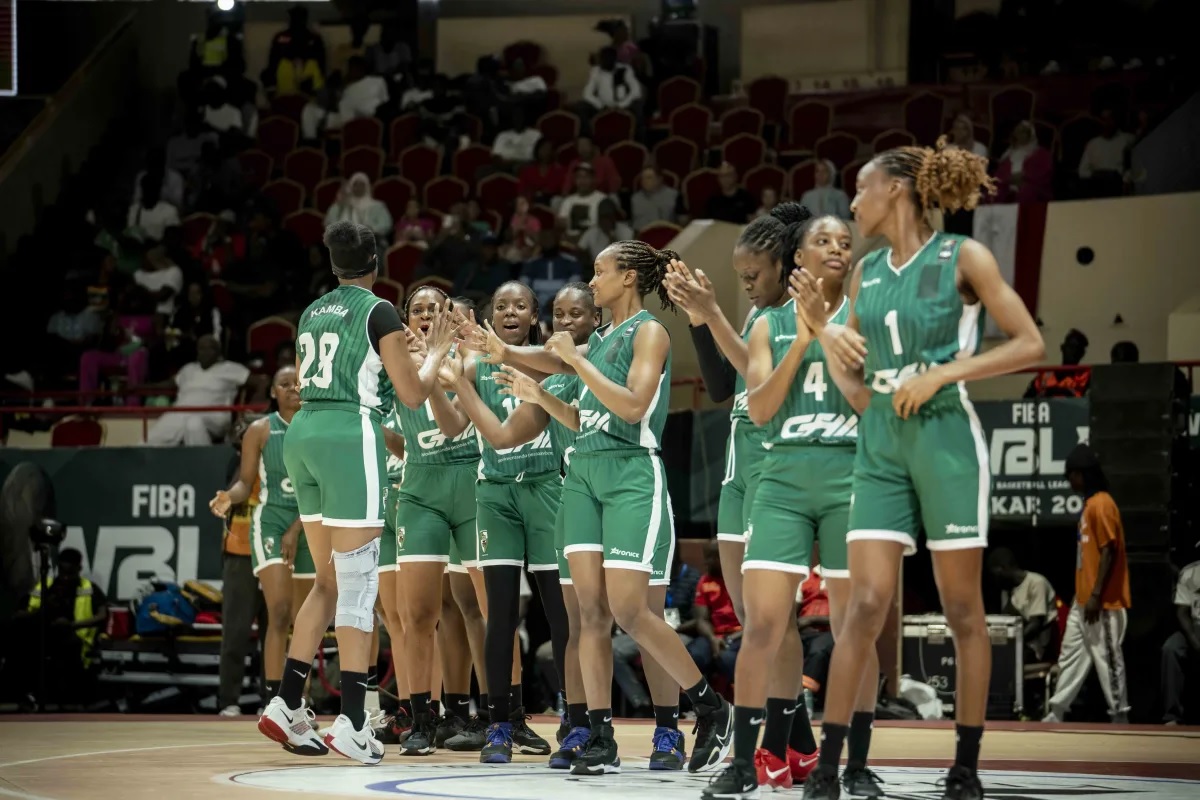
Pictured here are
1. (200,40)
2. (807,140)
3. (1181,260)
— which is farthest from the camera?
(200,40)

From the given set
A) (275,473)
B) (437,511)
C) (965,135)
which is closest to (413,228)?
(965,135)

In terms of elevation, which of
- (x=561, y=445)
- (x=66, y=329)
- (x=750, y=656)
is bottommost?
(x=750, y=656)

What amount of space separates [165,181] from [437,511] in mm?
13794

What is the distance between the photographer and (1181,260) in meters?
15.4

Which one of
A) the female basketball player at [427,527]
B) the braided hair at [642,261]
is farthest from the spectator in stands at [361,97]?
the braided hair at [642,261]

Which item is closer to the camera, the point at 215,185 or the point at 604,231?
the point at 604,231

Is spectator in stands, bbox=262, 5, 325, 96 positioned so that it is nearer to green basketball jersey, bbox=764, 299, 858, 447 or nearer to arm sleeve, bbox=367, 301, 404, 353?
arm sleeve, bbox=367, 301, 404, 353

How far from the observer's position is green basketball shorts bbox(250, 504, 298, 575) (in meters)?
9.87

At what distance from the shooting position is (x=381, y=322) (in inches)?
270

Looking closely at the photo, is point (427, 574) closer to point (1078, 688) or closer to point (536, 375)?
point (536, 375)

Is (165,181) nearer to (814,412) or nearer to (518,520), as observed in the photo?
(518,520)

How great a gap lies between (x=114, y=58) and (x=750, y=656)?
19.2 meters

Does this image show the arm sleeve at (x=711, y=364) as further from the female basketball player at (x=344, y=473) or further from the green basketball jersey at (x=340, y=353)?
the green basketball jersey at (x=340, y=353)

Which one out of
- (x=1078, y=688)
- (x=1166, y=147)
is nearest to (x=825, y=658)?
(x=1078, y=688)
